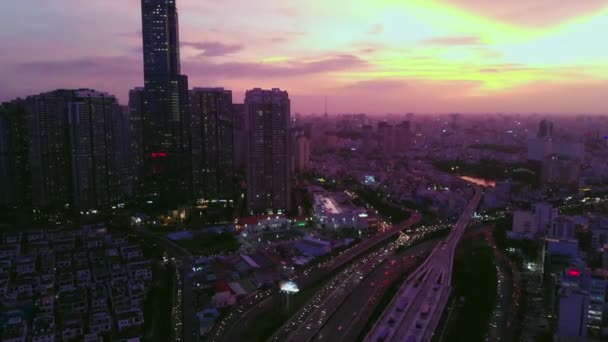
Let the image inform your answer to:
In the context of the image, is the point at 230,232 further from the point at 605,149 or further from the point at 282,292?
the point at 605,149

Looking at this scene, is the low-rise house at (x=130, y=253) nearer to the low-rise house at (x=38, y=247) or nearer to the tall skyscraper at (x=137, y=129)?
the low-rise house at (x=38, y=247)

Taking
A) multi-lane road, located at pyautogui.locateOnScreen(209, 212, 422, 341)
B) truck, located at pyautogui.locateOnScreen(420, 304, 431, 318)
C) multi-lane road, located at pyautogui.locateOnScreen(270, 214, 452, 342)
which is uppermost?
truck, located at pyautogui.locateOnScreen(420, 304, 431, 318)

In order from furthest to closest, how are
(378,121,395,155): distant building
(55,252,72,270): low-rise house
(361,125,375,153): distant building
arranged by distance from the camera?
(361,125,375,153): distant building < (378,121,395,155): distant building < (55,252,72,270): low-rise house

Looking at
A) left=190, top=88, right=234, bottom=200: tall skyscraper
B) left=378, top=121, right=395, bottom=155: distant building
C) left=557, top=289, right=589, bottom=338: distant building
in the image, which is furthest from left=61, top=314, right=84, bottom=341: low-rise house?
left=378, top=121, right=395, bottom=155: distant building

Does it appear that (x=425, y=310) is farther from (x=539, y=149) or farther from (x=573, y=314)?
(x=539, y=149)

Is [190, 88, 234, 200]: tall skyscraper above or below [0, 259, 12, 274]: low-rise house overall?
above

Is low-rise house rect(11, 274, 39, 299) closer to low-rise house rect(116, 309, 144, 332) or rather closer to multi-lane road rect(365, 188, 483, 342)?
low-rise house rect(116, 309, 144, 332)

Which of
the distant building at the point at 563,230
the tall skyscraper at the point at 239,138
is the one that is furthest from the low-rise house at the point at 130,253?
the tall skyscraper at the point at 239,138
